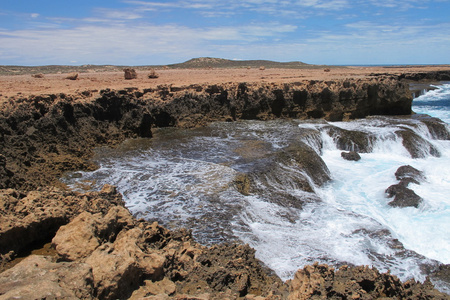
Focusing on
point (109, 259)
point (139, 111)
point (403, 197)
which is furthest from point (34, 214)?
point (139, 111)

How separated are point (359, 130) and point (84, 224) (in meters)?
14.0

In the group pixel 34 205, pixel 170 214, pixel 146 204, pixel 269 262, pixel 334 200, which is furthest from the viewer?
pixel 334 200

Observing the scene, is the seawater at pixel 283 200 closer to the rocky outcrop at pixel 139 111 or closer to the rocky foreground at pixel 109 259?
the rocky outcrop at pixel 139 111

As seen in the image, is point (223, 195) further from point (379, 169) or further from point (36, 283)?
point (379, 169)

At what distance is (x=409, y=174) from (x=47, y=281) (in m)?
11.2

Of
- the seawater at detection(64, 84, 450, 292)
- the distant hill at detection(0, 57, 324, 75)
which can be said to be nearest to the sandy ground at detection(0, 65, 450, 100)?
the seawater at detection(64, 84, 450, 292)

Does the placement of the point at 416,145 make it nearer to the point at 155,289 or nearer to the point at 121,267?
the point at 155,289

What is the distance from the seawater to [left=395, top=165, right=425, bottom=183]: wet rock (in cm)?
26

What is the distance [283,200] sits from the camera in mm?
8203

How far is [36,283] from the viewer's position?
9.25 ft

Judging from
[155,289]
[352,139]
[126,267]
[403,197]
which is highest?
[126,267]

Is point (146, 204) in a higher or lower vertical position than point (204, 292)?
lower

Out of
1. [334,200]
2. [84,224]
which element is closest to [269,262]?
[84,224]

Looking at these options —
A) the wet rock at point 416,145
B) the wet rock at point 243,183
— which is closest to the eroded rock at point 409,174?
the wet rock at point 416,145
